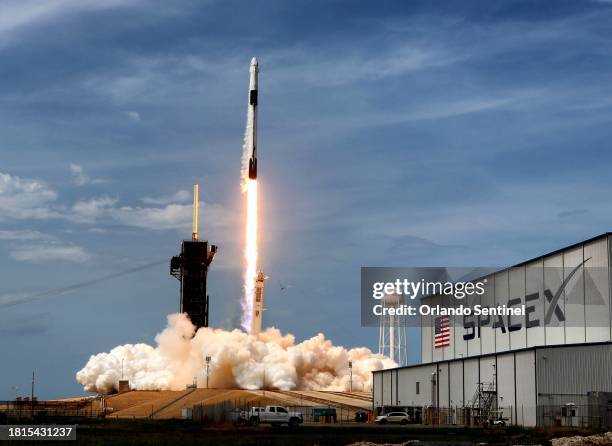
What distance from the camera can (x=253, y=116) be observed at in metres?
125

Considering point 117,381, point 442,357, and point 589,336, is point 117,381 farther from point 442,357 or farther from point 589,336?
point 589,336

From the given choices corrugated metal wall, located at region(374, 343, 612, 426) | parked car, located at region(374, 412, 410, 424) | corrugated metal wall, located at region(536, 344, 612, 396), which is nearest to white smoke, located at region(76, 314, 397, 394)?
parked car, located at region(374, 412, 410, 424)

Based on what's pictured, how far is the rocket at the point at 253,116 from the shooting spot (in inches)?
4839

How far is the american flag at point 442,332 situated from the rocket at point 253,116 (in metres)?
27.3

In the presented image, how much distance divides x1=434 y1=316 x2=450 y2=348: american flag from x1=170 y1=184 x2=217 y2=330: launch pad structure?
36.5 metres

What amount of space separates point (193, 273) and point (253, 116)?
28539 millimetres

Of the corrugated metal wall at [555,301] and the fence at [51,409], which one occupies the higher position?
the corrugated metal wall at [555,301]

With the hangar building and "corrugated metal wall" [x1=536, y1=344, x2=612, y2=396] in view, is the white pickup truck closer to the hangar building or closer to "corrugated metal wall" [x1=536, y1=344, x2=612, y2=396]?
the hangar building

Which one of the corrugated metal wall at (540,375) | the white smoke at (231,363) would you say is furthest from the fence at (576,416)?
the white smoke at (231,363)

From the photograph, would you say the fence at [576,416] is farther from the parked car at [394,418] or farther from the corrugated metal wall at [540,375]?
the parked car at [394,418]

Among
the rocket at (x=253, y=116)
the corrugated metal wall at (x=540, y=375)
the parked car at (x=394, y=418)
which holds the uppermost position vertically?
the rocket at (x=253, y=116)

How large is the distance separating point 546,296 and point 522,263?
624cm

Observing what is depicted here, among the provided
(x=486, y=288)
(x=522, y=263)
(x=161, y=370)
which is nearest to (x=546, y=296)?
(x=522, y=263)

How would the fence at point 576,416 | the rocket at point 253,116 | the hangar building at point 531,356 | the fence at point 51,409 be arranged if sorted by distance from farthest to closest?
the rocket at point 253,116
the fence at point 51,409
the hangar building at point 531,356
the fence at point 576,416
